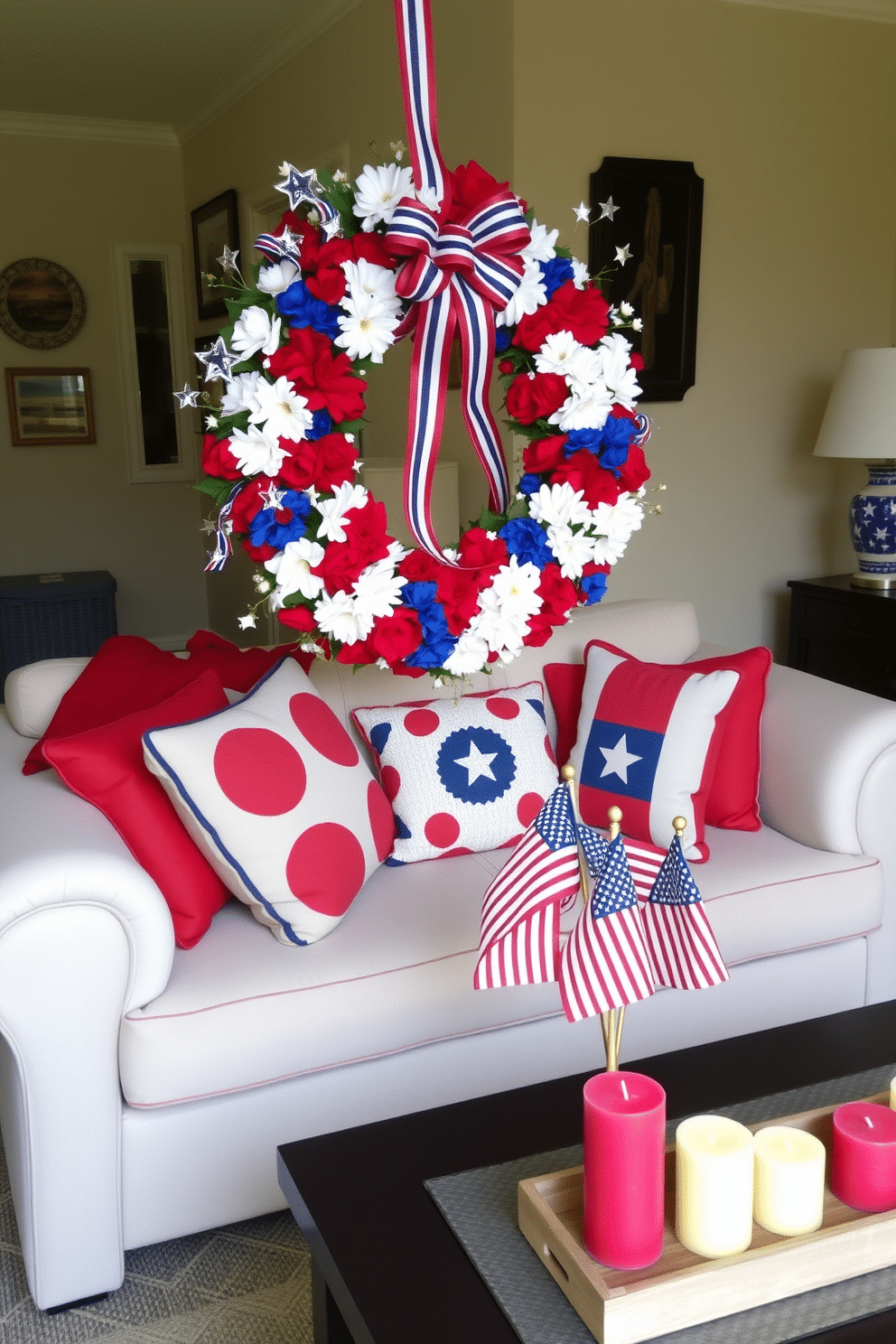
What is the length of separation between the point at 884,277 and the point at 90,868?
12.0ft

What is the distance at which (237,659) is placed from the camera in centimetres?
249

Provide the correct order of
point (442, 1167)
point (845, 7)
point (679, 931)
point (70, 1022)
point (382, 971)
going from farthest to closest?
1. point (845, 7)
2. point (382, 971)
3. point (70, 1022)
4. point (442, 1167)
5. point (679, 931)

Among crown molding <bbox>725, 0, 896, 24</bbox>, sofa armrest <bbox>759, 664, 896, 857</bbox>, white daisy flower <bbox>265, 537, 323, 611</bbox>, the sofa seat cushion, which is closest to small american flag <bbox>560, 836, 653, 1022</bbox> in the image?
the sofa seat cushion

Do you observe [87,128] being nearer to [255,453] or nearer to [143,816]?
[255,453]

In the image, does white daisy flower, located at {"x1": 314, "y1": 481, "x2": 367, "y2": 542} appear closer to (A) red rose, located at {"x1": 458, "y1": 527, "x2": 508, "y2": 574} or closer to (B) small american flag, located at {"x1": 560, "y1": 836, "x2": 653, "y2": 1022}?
(A) red rose, located at {"x1": 458, "y1": 527, "x2": 508, "y2": 574}

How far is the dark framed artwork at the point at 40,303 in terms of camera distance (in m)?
5.87

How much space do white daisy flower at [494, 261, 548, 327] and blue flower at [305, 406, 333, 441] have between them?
1.31 feet

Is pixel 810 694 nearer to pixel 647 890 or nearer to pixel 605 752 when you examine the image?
pixel 605 752

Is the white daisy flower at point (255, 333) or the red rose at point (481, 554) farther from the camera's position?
the red rose at point (481, 554)

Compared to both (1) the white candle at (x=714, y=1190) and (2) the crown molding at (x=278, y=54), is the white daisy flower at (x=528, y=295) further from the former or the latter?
(2) the crown molding at (x=278, y=54)

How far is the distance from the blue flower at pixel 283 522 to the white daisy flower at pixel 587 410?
525 mm

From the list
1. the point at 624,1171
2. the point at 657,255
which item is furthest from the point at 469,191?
the point at 657,255

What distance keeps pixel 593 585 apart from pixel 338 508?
21.9 inches

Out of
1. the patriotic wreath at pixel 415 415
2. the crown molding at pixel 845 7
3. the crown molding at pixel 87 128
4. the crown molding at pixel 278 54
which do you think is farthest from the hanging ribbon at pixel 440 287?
the crown molding at pixel 87 128
